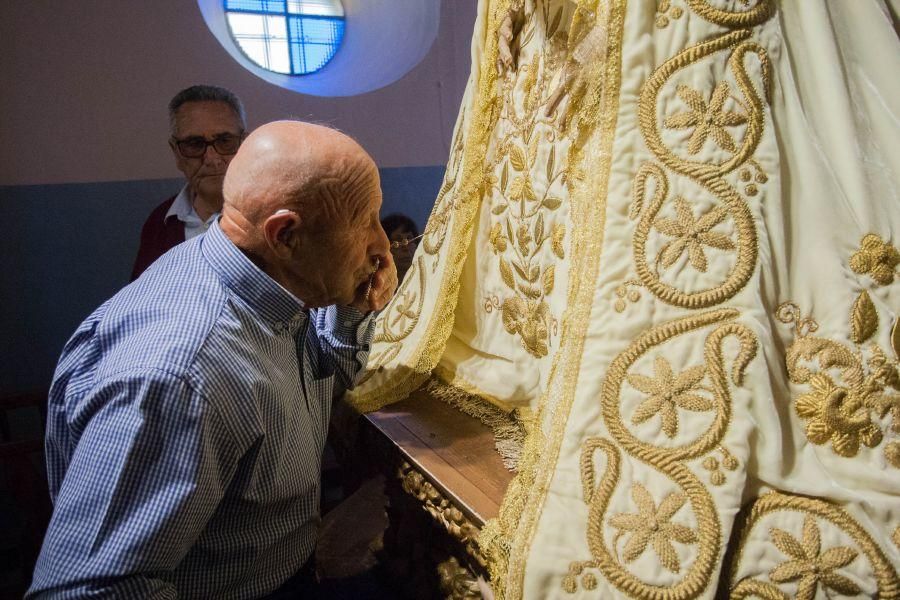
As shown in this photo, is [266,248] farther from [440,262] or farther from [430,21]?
[430,21]

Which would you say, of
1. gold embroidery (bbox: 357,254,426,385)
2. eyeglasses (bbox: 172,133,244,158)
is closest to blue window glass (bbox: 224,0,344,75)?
eyeglasses (bbox: 172,133,244,158)

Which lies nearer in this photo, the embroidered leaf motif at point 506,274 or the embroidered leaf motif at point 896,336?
the embroidered leaf motif at point 896,336

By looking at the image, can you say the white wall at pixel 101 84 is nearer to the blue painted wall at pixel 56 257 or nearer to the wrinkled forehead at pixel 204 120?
the blue painted wall at pixel 56 257

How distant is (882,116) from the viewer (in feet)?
2.99

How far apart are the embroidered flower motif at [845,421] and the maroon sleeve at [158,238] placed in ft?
5.87

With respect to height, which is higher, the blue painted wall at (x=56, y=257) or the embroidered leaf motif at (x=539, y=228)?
the embroidered leaf motif at (x=539, y=228)

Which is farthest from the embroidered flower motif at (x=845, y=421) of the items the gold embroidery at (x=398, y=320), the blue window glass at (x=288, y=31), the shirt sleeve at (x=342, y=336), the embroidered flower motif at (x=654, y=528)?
the blue window glass at (x=288, y=31)

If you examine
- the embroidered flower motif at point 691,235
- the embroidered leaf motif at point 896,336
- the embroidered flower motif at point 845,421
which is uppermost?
the embroidered flower motif at point 691,235

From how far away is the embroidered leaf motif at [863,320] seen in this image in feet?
2.74

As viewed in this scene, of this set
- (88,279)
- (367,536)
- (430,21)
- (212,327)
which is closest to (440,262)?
(212,327)

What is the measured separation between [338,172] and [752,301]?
2.11ft

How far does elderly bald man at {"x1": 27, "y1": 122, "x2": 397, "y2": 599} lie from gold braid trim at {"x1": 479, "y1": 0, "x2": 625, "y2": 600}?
0.36 m

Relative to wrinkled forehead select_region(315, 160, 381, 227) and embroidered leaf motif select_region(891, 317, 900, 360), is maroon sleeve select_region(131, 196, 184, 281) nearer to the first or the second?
wrinkled forehead select_region(315, 160, 381, 227)

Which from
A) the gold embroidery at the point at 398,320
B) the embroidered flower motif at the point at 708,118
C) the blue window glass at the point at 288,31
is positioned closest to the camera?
the embroidered flower motif at the point at 708,118
